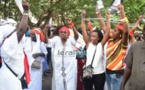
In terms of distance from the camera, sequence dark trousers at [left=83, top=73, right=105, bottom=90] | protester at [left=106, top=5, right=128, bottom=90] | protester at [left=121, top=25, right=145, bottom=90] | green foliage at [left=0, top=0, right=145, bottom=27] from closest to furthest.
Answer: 1. protester at [left=121, top=25, right=145, bottom=90]
2. protester at [left=106, top=5, right=128, bottom=90]
3. dark trousers at [left=83, top=73, right=105, bottom=90]
4. green foliage at [left=0, top=0, right=145, bottom=27]

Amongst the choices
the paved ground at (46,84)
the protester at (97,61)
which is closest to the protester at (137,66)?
the protester at (97,61)

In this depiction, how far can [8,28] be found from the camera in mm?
4133

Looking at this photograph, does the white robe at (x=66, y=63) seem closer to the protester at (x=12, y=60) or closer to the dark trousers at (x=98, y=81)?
the dark trousers at (x=98, y=81)

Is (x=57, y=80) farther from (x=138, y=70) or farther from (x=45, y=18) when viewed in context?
(x=45, y=18)

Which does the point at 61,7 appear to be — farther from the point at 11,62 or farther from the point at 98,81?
the point at 11,62

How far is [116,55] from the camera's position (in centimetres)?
541

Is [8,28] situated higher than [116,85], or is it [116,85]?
[8,28]

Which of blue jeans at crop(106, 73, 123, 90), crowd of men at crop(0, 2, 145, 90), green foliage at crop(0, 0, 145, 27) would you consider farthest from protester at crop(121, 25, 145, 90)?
green foliage at crop(0, 0, 145, 27)

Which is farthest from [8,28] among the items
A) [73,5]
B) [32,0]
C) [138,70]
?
[73,5]

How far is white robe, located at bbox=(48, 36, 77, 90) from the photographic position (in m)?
7.06

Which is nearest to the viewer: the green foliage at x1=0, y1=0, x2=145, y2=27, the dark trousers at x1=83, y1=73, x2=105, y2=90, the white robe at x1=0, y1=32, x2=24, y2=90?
the white robe at x1=0, y1=32, x2=24, y2=90

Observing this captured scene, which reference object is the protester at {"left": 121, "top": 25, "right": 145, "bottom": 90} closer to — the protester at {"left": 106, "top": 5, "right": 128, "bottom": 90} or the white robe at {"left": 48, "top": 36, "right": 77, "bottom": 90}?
the protester at {"left": 106, "top": 5, "right": 128, "bottom": 90}

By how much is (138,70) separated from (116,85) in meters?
1.69

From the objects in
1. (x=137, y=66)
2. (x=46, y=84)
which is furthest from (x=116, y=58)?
(x=46, y=84)
